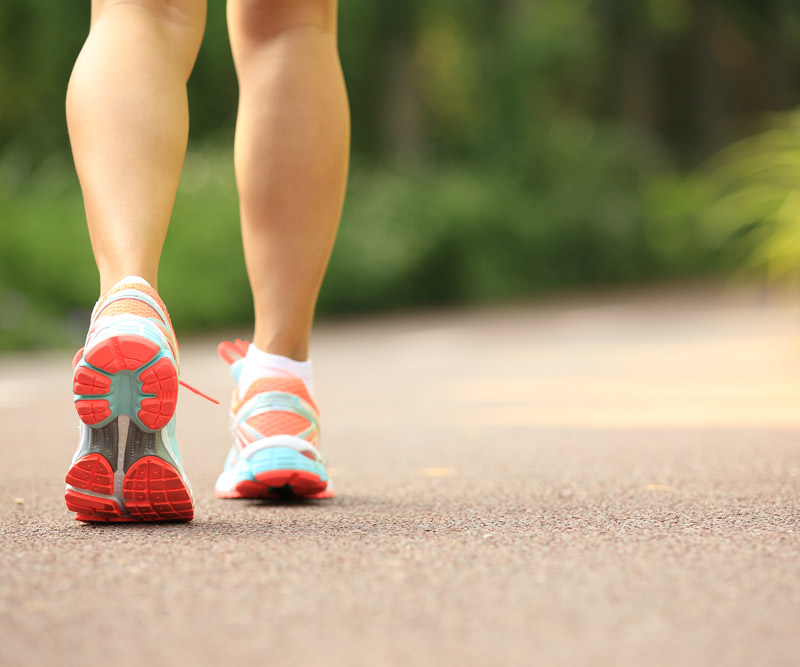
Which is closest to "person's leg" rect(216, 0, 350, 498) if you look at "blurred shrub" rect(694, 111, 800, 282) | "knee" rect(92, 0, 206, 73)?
"knee" rect(92, 0, 206, 73)

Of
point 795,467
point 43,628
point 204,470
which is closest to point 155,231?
point 43,628

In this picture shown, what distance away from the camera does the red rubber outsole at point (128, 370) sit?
1714 mm

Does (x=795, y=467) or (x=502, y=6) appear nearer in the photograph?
(x=795, y=467)

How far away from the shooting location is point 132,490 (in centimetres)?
178

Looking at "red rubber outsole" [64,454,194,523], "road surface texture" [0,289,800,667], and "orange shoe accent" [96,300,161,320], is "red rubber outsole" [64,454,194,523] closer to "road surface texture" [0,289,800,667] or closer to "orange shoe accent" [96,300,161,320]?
"road surface texture" [0,289,800,667]

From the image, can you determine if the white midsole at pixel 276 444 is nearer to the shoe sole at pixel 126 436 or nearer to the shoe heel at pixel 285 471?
the shoe heel at pixel 285 471

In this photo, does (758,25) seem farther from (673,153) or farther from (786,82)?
(673,153)

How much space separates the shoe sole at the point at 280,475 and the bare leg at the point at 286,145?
212 millimetres

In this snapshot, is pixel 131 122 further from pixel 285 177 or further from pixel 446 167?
pixel 446 167

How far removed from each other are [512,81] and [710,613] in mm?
16575

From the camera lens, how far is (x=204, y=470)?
2.80 m

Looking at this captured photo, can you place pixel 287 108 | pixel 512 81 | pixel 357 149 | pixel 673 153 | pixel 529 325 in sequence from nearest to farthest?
pixel 287 108 → pixel 529 325 → pixel 512 81 → pixel 357 149 → pixel 673 153

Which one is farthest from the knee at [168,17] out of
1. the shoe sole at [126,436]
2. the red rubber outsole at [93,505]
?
the red rubber outsole at [93,505]

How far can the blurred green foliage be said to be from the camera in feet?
34.3
